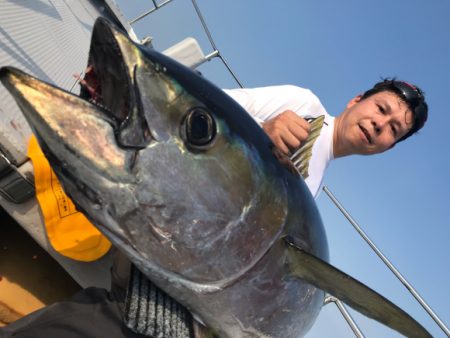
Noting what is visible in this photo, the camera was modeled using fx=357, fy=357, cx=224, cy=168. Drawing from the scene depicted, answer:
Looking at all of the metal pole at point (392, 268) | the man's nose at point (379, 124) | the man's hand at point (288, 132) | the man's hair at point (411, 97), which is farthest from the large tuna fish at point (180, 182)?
the metal pole at point (392, 268)

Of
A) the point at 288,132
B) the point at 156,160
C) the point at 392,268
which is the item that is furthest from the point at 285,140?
the point at 392,268

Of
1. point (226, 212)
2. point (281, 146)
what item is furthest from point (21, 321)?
point (281, 146)

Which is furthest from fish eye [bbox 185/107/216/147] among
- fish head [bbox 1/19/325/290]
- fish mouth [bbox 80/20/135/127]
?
fish mouth [bbox 80/20/135/127]

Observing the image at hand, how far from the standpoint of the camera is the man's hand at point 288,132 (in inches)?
59.1

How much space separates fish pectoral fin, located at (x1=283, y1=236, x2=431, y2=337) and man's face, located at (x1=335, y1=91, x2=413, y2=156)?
1.58m

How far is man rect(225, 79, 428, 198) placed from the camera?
224cm

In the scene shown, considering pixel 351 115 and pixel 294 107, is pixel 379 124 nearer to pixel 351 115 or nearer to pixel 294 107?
pixel 351 115

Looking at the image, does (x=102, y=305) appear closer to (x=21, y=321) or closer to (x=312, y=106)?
(x=21, y=321)

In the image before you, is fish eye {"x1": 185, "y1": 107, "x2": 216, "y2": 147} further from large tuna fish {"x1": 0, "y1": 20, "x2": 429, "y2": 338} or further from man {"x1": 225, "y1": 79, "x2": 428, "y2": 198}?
man {"x1": 225, "y1": 79, "x2": 428, "y2": 198}

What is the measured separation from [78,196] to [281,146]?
0.90m

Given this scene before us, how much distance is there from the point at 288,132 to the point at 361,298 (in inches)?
28.3

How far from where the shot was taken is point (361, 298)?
103cm

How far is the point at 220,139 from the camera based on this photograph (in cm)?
100

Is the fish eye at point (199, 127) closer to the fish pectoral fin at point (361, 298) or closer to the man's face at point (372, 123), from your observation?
the fish pectoral fin at point (361, 298)
